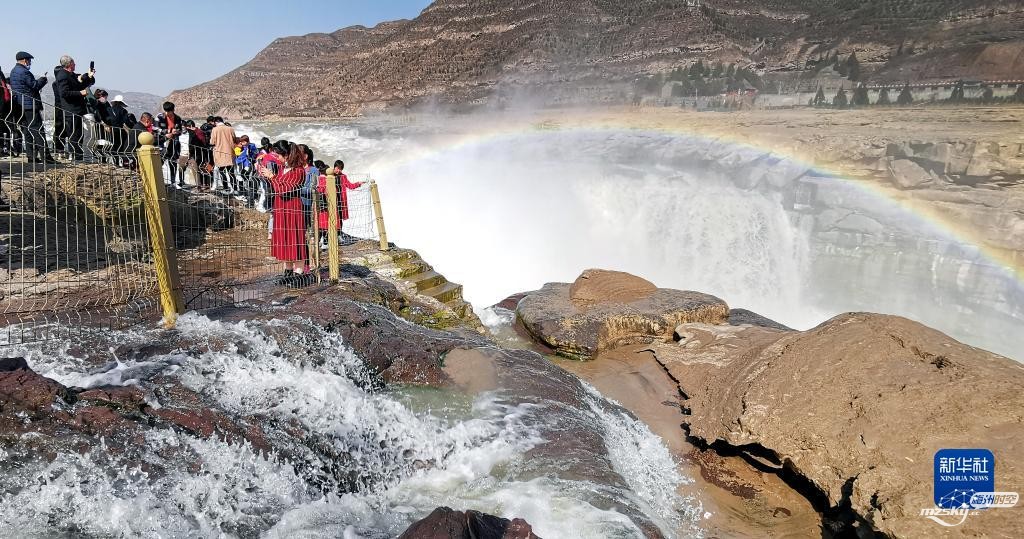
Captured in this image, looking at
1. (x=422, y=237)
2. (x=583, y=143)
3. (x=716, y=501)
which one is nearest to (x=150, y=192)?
(x=716, y=501)

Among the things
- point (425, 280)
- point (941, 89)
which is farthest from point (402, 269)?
point (941, 89)

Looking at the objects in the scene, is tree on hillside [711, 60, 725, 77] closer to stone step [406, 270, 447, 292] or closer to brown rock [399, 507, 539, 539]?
stone step [406, 270, 447, 292]

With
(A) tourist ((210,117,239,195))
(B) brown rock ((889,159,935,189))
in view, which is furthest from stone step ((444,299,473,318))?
(B) brown rock ((889,159,935,189))

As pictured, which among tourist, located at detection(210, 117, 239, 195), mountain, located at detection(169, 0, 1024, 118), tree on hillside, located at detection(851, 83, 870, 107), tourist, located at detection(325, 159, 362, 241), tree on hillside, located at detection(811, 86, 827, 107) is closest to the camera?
tourist, located at detection(325, 159, 362, 241)

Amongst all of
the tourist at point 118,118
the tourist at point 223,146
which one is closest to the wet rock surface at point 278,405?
the tourist at point 223,146

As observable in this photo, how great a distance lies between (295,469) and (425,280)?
440cm

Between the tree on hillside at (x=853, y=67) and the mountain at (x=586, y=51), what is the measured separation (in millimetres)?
634

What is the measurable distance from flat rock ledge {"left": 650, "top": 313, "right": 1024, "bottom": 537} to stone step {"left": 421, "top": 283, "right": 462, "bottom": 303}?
3.21m

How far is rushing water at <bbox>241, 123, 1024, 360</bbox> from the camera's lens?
13688 mm

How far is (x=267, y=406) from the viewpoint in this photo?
3.13 metres

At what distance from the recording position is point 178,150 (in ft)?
29.7

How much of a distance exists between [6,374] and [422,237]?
12.6 metres

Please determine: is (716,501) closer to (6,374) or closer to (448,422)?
(448,422)

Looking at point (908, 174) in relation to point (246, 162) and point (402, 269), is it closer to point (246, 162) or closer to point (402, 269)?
point (402, 269)
